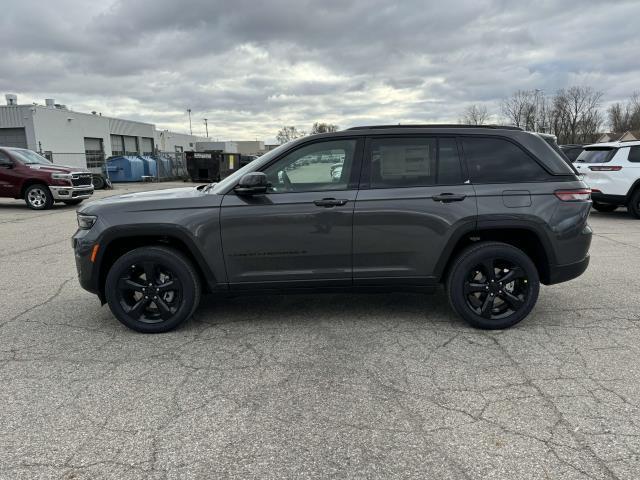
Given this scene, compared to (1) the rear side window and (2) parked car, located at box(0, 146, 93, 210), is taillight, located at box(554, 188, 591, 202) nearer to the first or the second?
(1) the rear side window

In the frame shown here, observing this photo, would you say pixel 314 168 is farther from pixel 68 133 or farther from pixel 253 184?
pixel 68 133

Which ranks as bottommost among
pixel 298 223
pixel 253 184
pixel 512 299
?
pixel 512 299

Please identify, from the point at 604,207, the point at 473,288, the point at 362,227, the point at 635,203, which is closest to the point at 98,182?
the point at 604,207

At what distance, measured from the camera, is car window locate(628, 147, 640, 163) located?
36.0 feet

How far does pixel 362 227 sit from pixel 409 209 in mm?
430

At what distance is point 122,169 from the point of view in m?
31.5

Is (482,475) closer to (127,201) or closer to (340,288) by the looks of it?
(340,288)

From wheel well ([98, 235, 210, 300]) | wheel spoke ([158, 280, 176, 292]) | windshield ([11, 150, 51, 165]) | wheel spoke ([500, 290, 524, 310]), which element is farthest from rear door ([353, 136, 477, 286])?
windshield ([11, 150, 51, 165])

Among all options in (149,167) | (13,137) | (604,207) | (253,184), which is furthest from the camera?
(149,167)

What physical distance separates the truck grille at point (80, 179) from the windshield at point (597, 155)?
46.6 feet

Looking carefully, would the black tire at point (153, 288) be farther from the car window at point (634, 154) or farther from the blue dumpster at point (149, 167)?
the blue dumpster at point (149, 167)

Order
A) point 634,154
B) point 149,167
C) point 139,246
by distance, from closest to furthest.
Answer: point 139,246 → point 634,154 → point 149,167

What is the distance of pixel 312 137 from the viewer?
4250mm

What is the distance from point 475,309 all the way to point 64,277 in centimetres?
519
